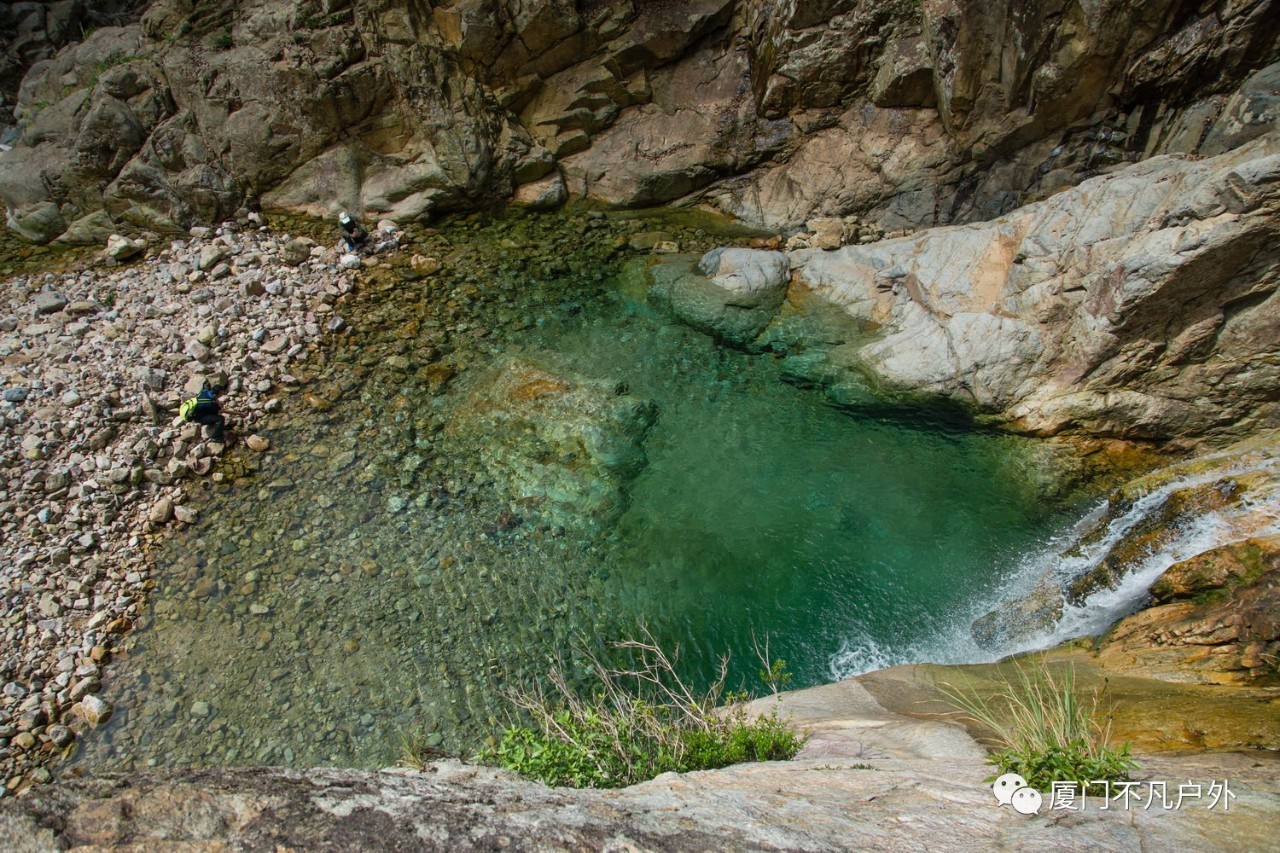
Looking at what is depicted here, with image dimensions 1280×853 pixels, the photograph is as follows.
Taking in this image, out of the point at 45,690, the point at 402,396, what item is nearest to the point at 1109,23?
the point at 402,396

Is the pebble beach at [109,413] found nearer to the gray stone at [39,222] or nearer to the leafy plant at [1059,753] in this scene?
the gray stone at [39,222]

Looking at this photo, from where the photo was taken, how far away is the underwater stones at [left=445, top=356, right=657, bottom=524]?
10.3m

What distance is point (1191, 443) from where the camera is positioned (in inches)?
388

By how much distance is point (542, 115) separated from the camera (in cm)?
1583

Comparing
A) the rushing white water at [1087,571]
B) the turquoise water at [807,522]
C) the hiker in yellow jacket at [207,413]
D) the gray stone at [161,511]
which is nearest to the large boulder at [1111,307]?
the turquoise water at [807,522]

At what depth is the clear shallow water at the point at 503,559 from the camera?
823 centimetres

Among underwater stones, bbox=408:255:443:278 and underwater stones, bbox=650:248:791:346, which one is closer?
underwater stones, bbox=650:248:791:346

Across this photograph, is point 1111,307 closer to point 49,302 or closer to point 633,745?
point 633,745

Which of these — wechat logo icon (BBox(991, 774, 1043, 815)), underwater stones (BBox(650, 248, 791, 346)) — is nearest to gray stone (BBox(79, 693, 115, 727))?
wechat logo icon (BBox(991, 774, 1043, 815))

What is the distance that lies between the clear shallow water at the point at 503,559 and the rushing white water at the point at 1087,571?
3.0 inches

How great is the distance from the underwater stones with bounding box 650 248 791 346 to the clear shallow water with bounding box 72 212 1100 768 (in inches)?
24.3

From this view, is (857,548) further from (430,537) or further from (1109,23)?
(1109,23)

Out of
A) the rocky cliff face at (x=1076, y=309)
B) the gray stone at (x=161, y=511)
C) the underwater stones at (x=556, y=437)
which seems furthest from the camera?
the underwater stones at (x=556, y=437)

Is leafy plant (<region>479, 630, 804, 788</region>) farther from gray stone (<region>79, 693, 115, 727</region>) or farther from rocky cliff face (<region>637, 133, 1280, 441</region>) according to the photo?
rocky cliff face (<region>637, 133, 1280, 441</region>)
